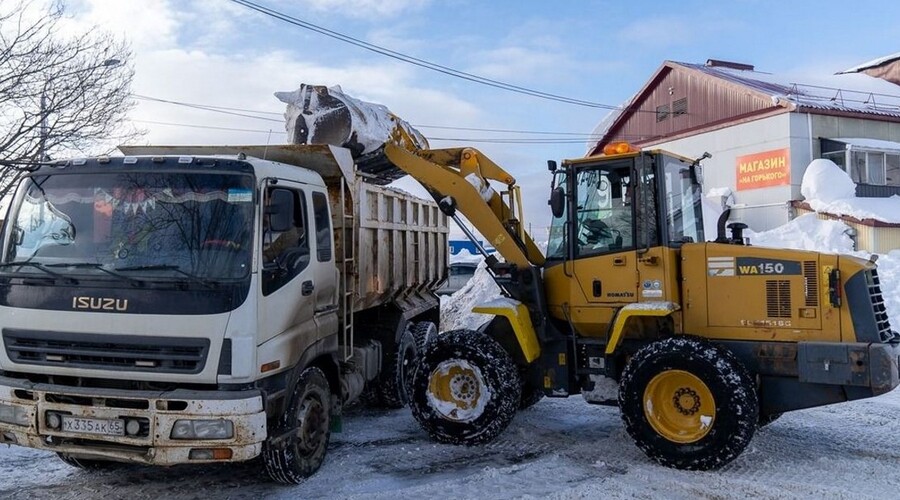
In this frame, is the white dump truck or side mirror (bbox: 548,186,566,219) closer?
the white dump truck

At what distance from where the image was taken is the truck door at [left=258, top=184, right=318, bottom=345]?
5215 millimetres

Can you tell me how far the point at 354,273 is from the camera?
7008 millimetres

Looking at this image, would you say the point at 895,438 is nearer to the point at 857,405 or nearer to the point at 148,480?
the point at 857,405

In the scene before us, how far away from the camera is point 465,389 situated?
7.21 m

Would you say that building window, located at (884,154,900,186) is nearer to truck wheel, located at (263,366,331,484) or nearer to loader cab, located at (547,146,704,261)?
loader cab, located at (547,146,704,261)

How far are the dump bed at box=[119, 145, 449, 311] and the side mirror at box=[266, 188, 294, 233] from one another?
1265mm

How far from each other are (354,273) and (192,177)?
2.07 meters

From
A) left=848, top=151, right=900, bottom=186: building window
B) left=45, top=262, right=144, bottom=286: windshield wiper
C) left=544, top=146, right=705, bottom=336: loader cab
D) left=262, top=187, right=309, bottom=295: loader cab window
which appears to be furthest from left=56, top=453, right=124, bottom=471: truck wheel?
left=848, top=151, right=900, bottom=186: building window

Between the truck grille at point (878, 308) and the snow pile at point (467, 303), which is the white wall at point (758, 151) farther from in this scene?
the truck grille at point (878, 308)

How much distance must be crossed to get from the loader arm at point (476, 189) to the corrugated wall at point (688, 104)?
2233cm

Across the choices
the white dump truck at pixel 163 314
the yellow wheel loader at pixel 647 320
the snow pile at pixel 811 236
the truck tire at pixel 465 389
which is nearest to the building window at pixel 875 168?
the snow pile at pixel 811 236

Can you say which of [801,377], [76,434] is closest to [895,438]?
[801,377]

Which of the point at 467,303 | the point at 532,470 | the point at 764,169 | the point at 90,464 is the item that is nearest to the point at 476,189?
the point at 532,470

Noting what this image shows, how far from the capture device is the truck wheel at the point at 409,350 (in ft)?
28.2
